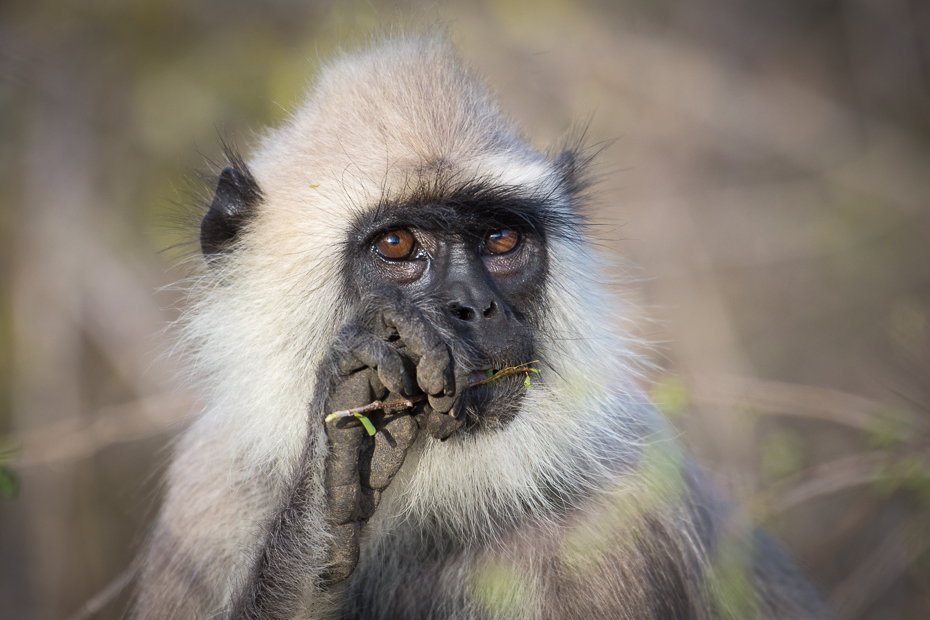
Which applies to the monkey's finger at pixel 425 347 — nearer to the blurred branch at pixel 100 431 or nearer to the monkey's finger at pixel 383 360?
the monkey's finger at pixel 383 360

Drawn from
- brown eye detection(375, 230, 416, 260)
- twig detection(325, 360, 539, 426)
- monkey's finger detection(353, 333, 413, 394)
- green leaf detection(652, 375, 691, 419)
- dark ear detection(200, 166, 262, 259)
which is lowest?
green leaf detection(652, 375, 691, 419)

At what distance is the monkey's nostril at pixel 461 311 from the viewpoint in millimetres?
2150

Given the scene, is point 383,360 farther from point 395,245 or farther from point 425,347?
point 395,245

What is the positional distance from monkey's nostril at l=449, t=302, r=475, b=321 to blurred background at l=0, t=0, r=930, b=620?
0.92 metres

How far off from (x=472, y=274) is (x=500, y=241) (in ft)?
1.13

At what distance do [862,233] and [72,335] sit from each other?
25.6ft

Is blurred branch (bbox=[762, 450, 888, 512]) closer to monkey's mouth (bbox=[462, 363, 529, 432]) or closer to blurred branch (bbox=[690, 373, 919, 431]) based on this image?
blurred branch (bbox=[690, 373, 919, 431])

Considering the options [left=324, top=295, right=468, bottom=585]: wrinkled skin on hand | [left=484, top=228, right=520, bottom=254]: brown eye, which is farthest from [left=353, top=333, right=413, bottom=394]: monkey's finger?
[left=484, top=228, right=520, bottom=254]: brown eye

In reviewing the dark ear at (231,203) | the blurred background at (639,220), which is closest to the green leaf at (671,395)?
the blurred background at (639,220)

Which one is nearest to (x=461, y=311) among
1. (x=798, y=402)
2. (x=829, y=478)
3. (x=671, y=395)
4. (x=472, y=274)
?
(x=472, y=274)

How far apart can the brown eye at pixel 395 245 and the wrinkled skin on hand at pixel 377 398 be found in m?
0.40

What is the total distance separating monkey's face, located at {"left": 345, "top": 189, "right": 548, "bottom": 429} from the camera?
7.03 feet

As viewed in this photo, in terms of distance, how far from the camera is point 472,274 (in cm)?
230

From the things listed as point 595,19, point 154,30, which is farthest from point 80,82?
point 595,19
